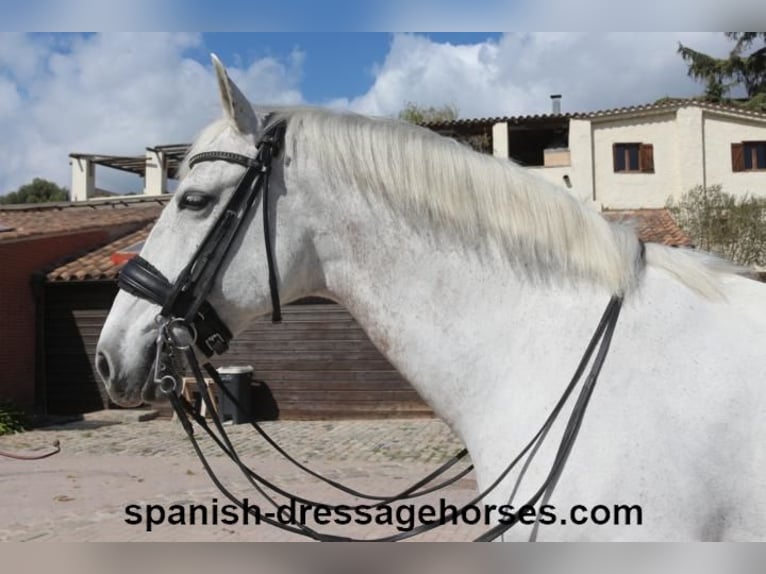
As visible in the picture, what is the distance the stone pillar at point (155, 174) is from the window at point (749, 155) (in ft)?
69.8

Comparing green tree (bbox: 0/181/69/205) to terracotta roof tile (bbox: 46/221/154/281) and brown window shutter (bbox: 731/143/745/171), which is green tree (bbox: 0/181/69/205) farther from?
brown window shutter (bbox: 731/143/745/171)

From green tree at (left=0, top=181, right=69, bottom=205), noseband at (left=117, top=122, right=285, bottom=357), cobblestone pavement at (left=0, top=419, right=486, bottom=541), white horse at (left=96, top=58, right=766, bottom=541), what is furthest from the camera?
green tree at (left=0, top=181, right=69, bottom=205)

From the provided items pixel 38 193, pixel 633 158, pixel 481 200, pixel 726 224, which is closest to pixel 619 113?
pixel 633 158

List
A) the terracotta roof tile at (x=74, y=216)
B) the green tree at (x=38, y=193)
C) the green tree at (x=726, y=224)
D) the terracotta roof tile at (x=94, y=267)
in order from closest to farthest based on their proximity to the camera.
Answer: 1. the terracotta roof tile at (x=94, y=267)
2. the terracotta roof tile at (x=74, y=216)
3. the green tree at (x=726, y=224)
4. the green tree at (x=38, y=193)

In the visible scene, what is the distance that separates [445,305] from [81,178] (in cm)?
2770

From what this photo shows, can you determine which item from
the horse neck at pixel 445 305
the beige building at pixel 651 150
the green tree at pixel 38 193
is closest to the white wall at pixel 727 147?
the beige building at pixel 651 150

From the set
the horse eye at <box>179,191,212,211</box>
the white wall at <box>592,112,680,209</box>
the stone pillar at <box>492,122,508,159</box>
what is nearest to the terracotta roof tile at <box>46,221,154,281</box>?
the horse eye at <box>179,191,212,211</box>

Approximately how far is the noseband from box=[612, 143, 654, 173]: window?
78.9 feet

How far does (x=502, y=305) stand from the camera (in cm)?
196

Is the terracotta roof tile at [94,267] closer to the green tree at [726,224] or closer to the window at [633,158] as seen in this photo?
the green tree at [726,224]

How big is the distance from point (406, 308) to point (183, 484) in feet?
22.2

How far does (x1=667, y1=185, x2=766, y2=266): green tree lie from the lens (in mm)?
18078

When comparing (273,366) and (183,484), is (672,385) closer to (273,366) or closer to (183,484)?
(183,484)

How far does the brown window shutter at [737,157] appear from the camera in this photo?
23359 millimetres
